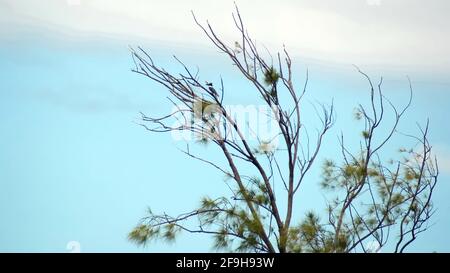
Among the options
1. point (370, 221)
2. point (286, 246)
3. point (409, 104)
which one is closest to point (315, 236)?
point (286, 246)

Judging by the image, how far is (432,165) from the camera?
9.53ft

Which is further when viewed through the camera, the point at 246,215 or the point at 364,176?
the point at 364,176

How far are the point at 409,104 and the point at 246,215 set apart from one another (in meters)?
0.88

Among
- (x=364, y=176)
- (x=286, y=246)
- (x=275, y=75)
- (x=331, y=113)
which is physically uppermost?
(x=275, y=75)
